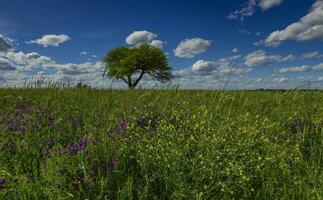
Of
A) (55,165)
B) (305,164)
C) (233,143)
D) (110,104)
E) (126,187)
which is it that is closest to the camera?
(126,187)

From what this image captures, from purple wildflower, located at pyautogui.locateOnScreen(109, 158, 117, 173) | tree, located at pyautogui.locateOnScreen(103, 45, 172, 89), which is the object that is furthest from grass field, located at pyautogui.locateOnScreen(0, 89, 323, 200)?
tree, located at pyautogui.locateOnScreen(103, 45, 172, 89)

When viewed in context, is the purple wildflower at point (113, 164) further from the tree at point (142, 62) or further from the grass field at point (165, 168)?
the tree at point (142, 62)

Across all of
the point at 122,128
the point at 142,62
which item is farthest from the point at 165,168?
the point at 142,62

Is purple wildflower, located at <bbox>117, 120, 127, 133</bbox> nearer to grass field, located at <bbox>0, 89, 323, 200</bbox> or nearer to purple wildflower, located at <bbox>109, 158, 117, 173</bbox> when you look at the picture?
grass field, located at <bbox>0, 89, 323, 200</bbox>

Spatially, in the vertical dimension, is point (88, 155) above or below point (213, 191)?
above

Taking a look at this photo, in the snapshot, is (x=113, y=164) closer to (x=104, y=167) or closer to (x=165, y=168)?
(x=104, y=167)

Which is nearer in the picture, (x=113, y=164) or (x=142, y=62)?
(x=113, y=164)

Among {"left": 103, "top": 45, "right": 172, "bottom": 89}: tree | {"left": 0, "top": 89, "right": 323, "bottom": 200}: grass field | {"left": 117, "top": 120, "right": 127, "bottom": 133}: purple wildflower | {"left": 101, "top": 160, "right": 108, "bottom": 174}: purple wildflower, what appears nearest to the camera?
{"left": 0, "top": 89, "right": 323, "bottom": 200}: grass field

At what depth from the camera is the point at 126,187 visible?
322cm

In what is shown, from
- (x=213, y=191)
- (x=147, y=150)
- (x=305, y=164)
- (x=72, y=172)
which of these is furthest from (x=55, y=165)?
(x=305, y=164)

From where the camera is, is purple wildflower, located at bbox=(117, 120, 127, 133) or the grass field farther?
purple wildflower, located at bbox=(117, 120, 127, 133)

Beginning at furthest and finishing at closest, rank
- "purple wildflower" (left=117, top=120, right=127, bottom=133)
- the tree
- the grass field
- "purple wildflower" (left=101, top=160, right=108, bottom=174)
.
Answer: the tree, "purple wildflower" (left=117, top=120, right=127, bottom=133), "purple wildflower" (left=101, top=160, right=108, bottom=174), the grass field

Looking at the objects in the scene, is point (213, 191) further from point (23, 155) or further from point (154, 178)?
point (23, 155)

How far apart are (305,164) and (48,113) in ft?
15.4
